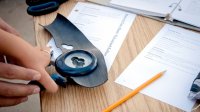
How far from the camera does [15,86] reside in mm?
497

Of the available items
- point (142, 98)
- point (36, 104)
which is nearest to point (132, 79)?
point (142, 98)

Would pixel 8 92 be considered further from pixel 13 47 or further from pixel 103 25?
pixel 103 25

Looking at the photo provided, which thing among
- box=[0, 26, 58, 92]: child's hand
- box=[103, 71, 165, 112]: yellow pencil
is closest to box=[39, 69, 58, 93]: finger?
box=[0, 26, 58, 92]: child's hand

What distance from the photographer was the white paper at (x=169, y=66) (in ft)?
1.83

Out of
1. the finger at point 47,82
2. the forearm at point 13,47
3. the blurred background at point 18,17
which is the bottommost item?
the blurred background at point 18,17

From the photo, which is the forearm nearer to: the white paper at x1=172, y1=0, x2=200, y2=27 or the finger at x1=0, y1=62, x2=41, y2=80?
the finger at x1=0, y1=62, x2=41, y2=80

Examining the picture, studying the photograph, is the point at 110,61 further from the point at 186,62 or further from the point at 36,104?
the point at 36,104

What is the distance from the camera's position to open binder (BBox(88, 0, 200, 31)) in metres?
0.76

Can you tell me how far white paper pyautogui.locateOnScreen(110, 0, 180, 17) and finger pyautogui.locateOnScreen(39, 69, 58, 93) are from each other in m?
0.39

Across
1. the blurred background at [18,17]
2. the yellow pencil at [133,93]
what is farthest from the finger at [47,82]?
the blurred background at [18,17]

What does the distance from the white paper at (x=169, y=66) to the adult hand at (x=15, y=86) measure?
0.19m

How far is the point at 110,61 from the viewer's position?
640 mm

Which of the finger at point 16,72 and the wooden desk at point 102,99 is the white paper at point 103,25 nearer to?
the wooden desk at point 102,99

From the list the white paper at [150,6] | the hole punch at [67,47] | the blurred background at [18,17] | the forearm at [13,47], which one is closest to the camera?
the forearm at [13,47]
